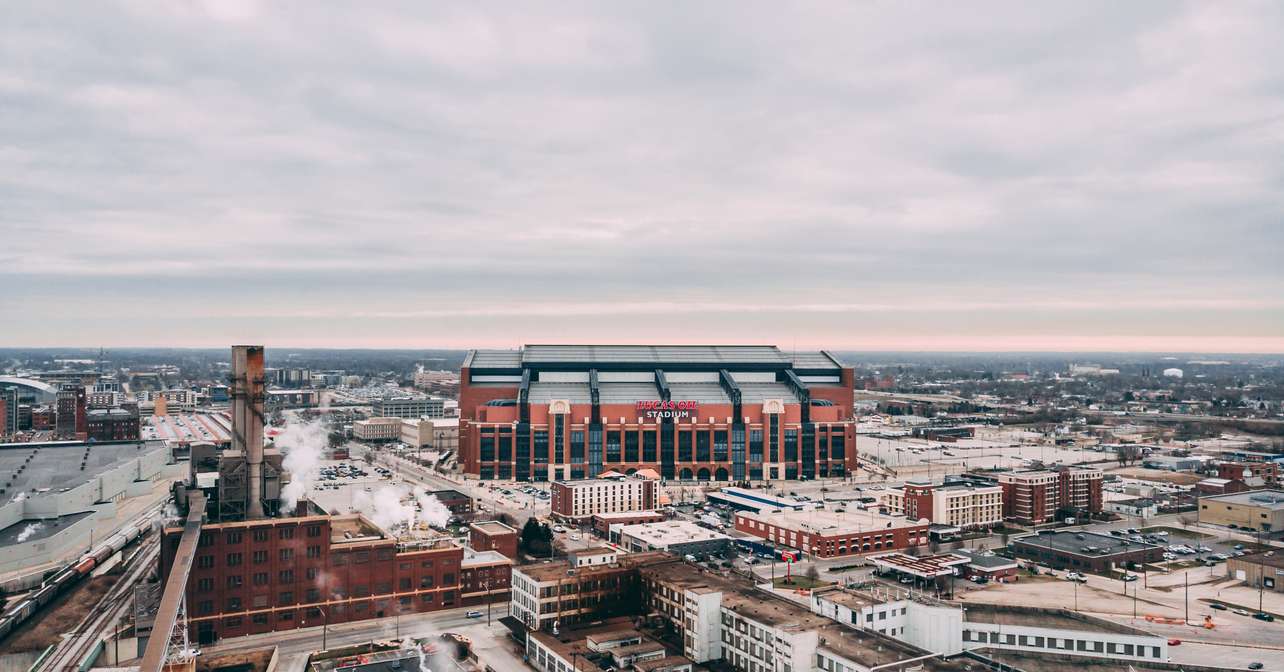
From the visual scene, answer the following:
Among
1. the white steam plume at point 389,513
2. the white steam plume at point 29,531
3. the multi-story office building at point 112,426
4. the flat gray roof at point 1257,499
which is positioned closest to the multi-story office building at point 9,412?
the multi-story office building at point 112,426

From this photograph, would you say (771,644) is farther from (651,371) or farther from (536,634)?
(651,371)

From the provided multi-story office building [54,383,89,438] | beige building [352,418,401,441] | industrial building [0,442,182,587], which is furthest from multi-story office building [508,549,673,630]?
multi-story office building [54,383,89,438]

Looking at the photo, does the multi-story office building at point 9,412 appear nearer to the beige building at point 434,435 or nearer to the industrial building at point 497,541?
the beige building at point 434,435

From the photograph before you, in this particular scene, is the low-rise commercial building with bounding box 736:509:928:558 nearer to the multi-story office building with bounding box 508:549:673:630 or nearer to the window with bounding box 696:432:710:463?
the multi-story office building with bounding box 508:549:673:630

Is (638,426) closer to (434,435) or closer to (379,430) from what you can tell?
(434,435)

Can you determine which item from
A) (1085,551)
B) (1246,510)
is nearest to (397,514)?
(1085,551)

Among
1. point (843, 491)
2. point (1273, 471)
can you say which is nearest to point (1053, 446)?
point (1273, 471)

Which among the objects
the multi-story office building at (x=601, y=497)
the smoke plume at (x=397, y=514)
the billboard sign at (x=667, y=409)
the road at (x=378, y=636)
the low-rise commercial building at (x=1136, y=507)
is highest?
the billboard sign at (x=667, y=409)
